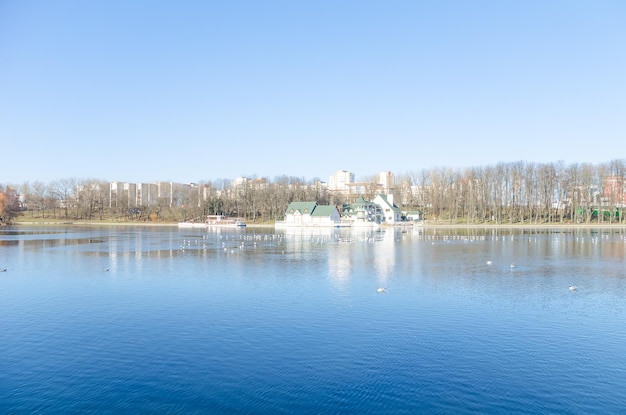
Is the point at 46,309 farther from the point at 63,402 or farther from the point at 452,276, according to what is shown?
the point at 452,276

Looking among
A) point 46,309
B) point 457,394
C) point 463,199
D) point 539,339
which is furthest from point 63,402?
point 463,199

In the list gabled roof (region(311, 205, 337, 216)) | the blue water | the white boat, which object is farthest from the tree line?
the blue water

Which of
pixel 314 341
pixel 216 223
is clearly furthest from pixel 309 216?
pixel 314 341

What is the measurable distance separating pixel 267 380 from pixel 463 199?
93.8 meters

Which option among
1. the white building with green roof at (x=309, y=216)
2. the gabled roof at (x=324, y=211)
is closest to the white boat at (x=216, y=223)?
the white building with green roof at (x=309, y=216)

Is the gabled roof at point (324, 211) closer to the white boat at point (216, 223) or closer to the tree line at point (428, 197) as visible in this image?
the tree line at point (428, 197)

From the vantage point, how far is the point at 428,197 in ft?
367

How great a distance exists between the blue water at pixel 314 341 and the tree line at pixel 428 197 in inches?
2680

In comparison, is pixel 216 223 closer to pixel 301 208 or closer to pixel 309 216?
pixel 301 208

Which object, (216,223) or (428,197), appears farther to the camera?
(428,197)

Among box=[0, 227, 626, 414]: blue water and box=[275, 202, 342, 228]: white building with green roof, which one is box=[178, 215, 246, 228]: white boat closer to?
box=[275, 202, 342, 228]: white building with green roof

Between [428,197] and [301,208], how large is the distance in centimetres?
3004

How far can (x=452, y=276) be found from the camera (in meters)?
28.4

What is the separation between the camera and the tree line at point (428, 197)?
3573 inches
